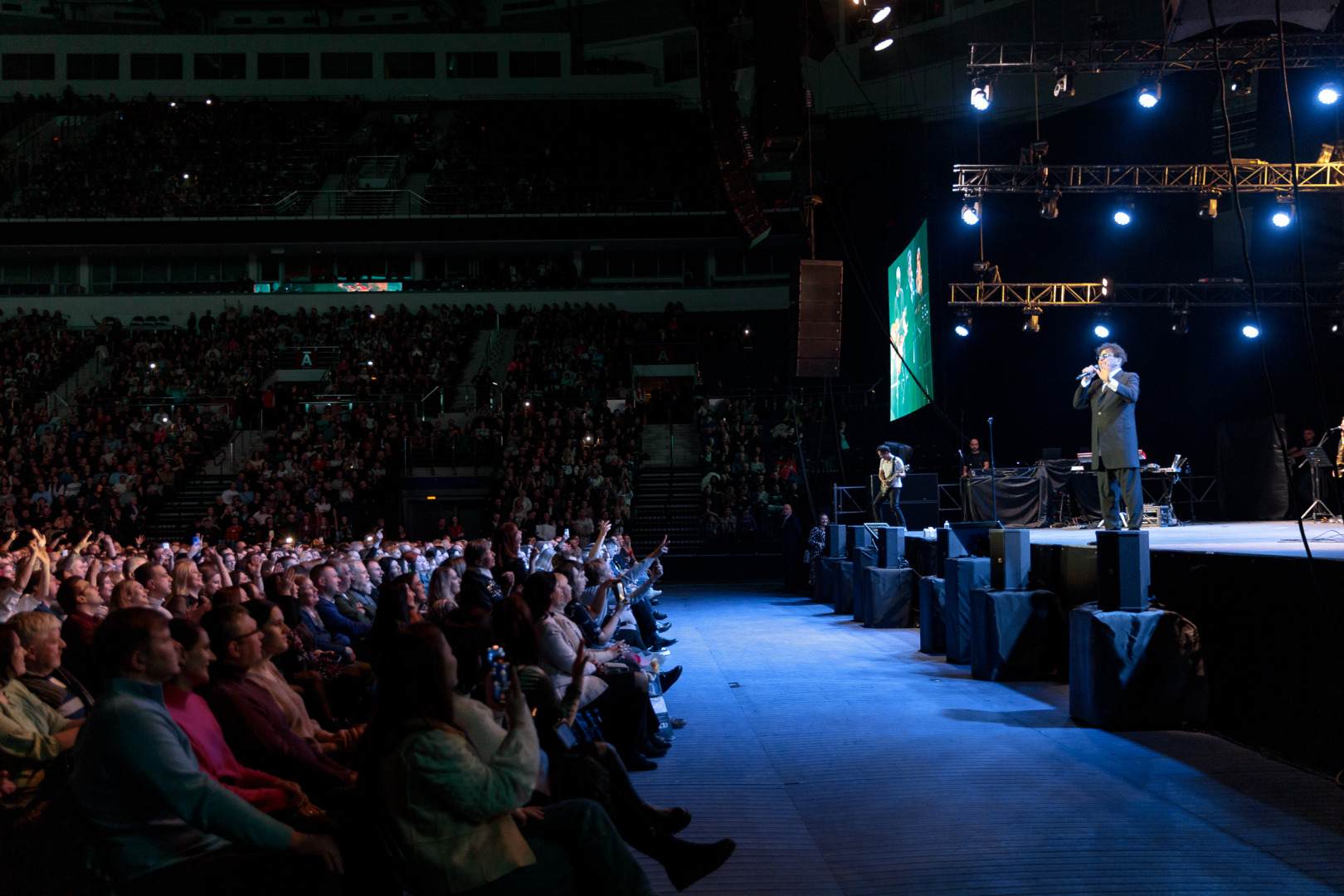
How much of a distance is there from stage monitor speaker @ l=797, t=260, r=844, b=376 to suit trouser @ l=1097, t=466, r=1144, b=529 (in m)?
2.67

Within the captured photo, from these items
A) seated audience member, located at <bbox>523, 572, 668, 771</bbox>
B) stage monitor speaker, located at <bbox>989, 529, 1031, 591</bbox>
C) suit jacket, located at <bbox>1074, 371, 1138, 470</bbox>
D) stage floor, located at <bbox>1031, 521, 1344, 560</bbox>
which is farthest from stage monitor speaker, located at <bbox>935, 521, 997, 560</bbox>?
seated audience member, located at <bbox>523, 572, 668, 771</bbox>

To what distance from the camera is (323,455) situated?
66.8 ft

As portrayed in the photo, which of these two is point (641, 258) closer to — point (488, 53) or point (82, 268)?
point (488, 53)

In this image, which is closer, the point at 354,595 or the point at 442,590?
the point at 442,590

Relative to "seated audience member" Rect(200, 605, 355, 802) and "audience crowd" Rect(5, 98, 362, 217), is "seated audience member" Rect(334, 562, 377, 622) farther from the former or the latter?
"audience crowd" Rect(5, 98, 362, 217)

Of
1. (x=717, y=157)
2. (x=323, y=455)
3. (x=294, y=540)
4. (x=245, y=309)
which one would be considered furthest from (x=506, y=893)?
(x=245, y=309)

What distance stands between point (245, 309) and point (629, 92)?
541 inches

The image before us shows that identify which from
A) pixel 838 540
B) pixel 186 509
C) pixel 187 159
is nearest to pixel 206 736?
pixel 838 540

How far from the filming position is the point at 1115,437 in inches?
299

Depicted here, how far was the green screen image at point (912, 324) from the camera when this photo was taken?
12945 millimetres

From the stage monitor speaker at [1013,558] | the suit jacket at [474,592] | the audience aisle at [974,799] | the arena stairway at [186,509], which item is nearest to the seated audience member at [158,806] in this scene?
the audience aisle at [974,799]

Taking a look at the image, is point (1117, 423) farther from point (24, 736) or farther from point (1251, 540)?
point (24, 736)

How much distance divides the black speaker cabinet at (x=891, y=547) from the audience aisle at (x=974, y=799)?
3.97 m

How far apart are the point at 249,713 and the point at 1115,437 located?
6.59 metres
